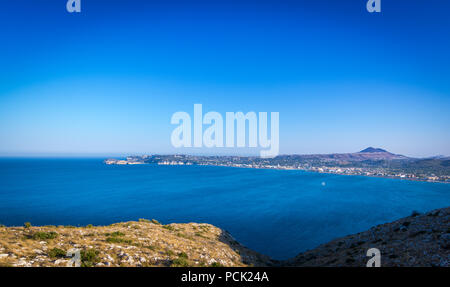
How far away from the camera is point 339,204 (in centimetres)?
8175

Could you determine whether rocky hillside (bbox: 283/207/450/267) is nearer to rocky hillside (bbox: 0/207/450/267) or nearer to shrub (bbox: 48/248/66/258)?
rocky hillside (bbox: 0/207/450/267)

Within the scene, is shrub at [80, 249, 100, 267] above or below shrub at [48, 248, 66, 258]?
below

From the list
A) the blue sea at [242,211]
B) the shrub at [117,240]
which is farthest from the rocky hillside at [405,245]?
the blue sea at [242,211]

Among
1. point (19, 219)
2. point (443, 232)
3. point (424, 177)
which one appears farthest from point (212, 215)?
point (424, 177)

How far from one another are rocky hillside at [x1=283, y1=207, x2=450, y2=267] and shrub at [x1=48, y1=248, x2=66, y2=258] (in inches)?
655

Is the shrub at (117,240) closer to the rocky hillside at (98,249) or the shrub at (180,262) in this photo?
the rocky hillside at (98,249)

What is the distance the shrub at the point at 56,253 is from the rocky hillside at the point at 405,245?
16.6 meters

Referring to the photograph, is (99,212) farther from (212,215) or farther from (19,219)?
(212,215)

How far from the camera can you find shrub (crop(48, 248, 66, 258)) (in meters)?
9.20

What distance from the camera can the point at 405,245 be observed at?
13664 mm

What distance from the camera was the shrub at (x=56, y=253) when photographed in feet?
30.2

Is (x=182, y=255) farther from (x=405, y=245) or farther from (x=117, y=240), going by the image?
(x=405, y=245)

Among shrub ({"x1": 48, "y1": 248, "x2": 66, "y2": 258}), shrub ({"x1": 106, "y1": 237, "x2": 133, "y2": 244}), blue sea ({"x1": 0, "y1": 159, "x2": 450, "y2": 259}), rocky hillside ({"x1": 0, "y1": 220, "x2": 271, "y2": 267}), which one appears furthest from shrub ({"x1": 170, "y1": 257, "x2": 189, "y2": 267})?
blue sea ({"x1": 0, "y1": 159, "x2": 450, "y2": 259})
